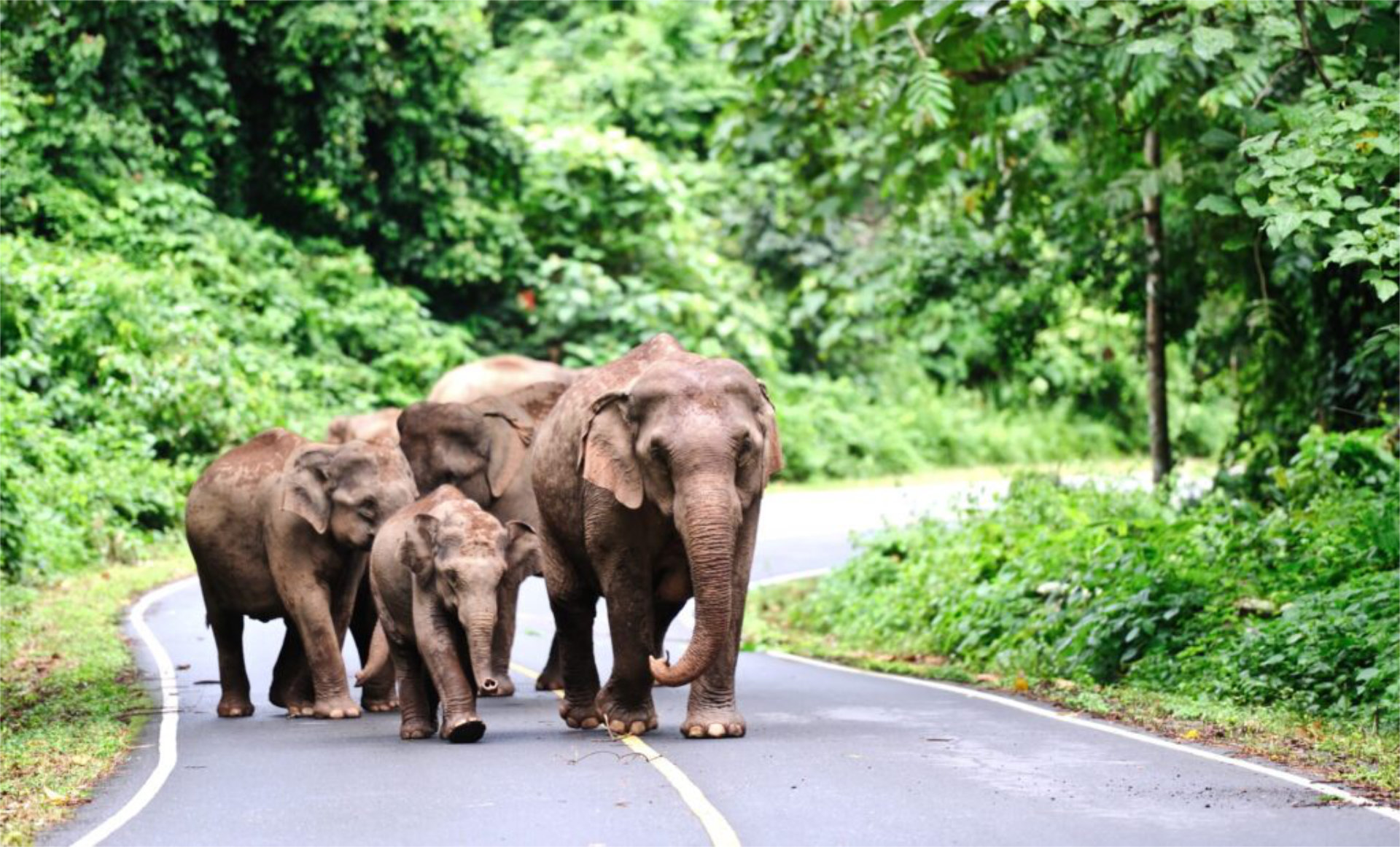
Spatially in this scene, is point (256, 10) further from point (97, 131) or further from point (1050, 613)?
point (1050, 613)

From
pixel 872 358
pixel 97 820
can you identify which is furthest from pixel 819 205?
pixel 872 358

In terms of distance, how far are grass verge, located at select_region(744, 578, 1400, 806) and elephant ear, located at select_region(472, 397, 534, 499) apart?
3642mm

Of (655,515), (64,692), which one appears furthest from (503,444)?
(655,515)

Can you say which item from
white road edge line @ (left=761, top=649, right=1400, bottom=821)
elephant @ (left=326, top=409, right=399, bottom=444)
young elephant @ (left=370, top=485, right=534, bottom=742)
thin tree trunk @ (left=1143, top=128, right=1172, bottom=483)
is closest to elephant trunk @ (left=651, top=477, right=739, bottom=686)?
young elephant @ (left=370, top=485, right=534, bottom=742)

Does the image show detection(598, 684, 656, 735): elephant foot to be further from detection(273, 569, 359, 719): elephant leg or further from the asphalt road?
detection(273, 569, 359, 719): elephant leg

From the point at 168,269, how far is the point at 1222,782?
21361 mm

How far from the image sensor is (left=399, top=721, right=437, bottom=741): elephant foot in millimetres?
12680

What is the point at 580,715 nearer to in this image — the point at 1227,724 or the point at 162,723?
the point at 162,723

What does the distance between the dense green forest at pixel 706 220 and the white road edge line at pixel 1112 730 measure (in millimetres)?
2844

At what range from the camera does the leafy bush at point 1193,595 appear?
14078mm

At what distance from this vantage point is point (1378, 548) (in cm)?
1531

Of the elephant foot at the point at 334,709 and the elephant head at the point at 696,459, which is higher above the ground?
the elephant head at the point at 696,459

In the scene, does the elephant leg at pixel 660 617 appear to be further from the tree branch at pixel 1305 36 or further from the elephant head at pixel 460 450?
the tree branch at pixel 1305 36

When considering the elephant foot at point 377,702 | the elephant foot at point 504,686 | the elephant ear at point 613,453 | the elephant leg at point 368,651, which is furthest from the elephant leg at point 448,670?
the elephant foot at point 377,702
